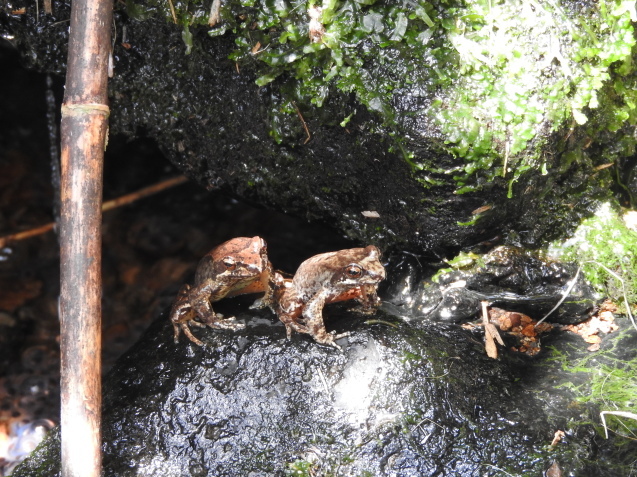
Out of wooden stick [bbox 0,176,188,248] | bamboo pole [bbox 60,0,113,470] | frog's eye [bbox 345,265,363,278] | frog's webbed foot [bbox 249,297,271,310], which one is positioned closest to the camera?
bamboo pole [bbox 60,0,113,470]

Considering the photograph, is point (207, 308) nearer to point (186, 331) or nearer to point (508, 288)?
point (186, 331)

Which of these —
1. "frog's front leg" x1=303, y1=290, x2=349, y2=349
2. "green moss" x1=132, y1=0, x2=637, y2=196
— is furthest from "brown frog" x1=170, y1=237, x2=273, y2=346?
"green moss" x1=132, y1=0, x2=637, y2=196

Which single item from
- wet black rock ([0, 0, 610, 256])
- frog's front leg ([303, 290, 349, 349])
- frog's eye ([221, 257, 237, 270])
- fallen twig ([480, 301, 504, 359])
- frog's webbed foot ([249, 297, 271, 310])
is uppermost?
wet black rock ([0, 0, 610, 256])

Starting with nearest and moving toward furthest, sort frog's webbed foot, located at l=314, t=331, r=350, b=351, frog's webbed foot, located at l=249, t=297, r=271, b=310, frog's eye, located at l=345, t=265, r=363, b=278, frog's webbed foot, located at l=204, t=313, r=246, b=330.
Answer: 1. frog's webbed foot, located at l=314, t=331, r=350, b=351
2. frog's eye, located at l=345, t=265, r=363, b=278
3. frog's webbed foot, located at l=204, t=313, r=246, b=330
4. frog's webbed foot, located at l=249, t=297, r=271, b=310

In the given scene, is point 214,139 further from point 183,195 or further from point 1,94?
point 1,94

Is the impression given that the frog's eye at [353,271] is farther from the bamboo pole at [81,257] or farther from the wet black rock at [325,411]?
the bamboo pole at [81,257]

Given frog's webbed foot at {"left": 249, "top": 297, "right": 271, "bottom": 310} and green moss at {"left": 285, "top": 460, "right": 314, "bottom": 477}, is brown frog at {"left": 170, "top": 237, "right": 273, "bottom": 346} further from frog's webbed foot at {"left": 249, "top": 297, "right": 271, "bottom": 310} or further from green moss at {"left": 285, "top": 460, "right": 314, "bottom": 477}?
green moss at {"left": 285, "top": 460, "right": 314, "bottom": 477}

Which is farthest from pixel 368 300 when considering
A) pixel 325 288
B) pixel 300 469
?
pixel 300 469
